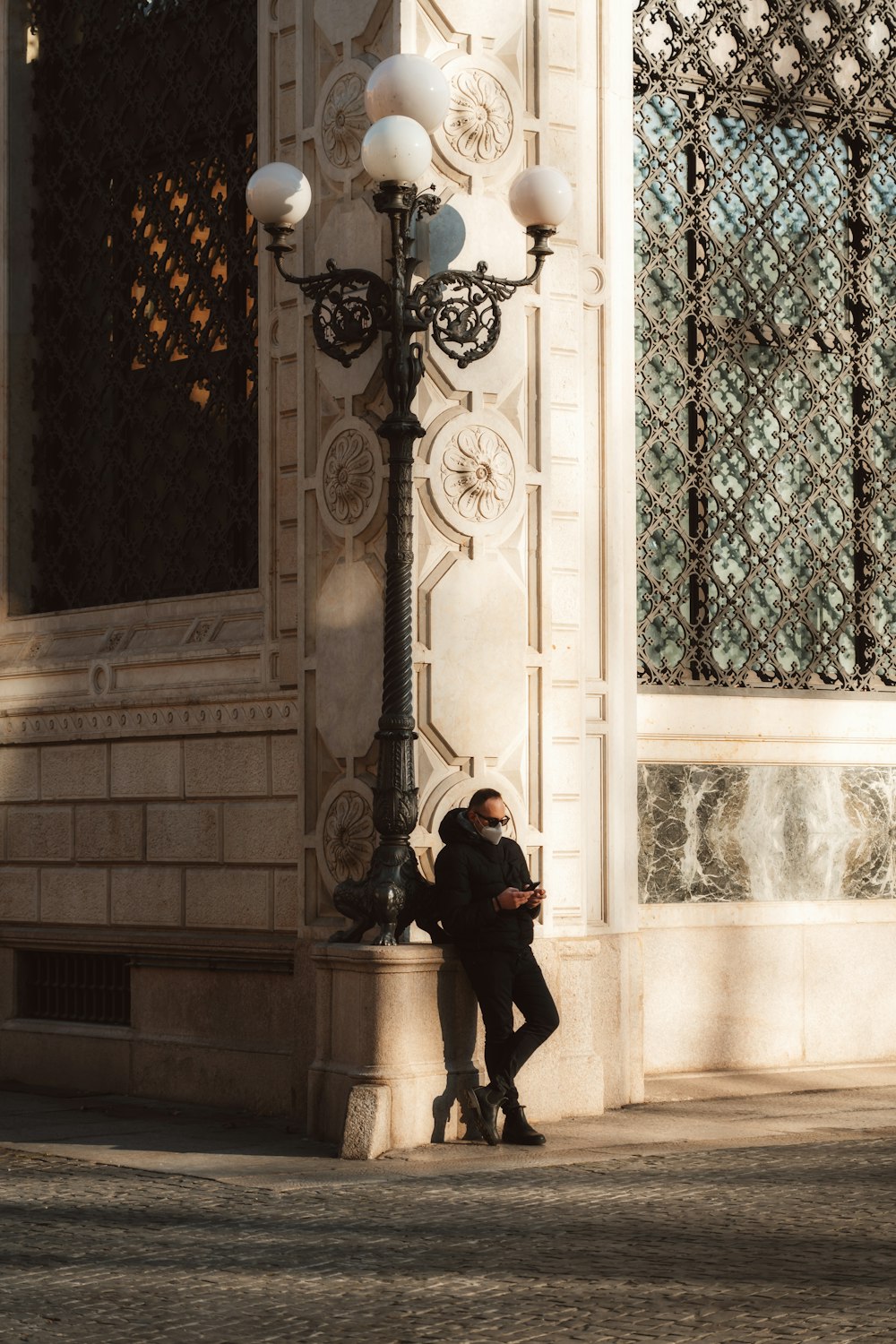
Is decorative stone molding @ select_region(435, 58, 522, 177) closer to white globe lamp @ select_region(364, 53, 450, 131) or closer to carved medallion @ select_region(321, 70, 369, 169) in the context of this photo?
carved medallion @ select_region(321, 70, 369, 169)

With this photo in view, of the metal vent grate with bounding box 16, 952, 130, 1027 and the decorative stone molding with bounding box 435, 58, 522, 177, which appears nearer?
the decorative stone molding with bounding box 435, 58, 522, 177

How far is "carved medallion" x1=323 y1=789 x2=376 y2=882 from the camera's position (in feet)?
43.4

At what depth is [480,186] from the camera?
1341cm

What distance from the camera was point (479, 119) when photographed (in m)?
13.4

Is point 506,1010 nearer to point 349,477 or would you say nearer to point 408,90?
point 349,477

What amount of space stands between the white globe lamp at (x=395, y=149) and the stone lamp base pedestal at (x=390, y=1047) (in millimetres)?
4206

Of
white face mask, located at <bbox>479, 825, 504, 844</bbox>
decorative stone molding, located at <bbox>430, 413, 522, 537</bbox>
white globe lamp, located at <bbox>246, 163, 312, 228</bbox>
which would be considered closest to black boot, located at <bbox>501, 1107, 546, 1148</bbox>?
white face mask, located at <bbox>479, 825, 504, 844</bbox>

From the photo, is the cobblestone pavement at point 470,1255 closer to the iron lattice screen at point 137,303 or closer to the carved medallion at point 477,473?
the carved medallion at point 477,473

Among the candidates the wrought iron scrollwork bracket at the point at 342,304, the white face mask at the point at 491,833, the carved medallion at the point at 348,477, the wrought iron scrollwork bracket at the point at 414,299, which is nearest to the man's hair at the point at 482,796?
the white face mask at the point at 491,833

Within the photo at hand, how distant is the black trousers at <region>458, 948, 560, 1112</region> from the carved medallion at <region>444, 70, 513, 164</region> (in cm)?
487

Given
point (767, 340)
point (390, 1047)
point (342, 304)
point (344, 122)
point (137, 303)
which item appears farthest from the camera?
point (137, 303)

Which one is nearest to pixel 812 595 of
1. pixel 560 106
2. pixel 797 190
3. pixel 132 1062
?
pixel 797 190

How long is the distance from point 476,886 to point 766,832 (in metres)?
3.91

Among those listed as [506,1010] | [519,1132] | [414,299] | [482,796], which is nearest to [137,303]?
[414,299]
